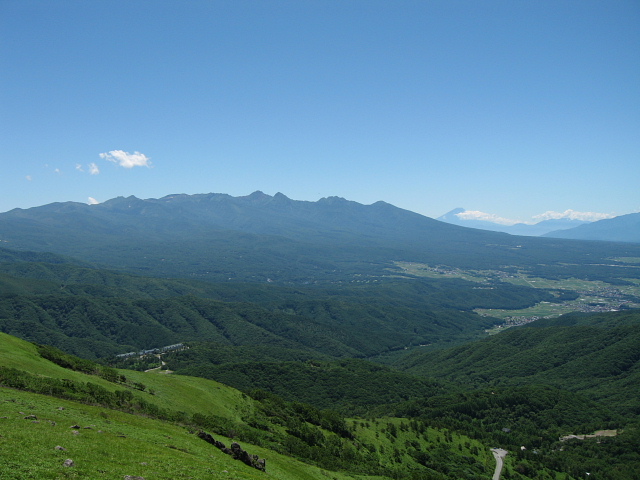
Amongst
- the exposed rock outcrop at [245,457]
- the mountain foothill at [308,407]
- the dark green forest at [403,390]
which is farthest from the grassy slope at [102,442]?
the dark green forest at [403,390]

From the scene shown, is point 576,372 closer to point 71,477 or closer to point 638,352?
point 638,352

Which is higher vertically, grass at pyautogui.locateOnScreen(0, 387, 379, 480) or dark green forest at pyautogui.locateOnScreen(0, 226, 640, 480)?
grass at pyautogui.locateOnScreen(0, 387, 379, 480)

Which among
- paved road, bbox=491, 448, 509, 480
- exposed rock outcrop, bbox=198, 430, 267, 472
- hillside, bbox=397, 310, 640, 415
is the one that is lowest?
hillside, bbox=397, 310, 640, 415

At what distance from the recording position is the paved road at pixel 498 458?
6209 cm

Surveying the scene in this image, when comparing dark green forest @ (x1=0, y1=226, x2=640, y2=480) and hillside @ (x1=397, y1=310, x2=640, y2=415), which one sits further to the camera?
hillside @ (x1=397, y1=310, x2=640, y2=415)

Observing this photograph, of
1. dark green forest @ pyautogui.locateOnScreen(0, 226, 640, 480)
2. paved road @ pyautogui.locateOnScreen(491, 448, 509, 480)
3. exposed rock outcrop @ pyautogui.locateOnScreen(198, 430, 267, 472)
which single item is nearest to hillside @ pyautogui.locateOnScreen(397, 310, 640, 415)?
dark green forest @ pyautogui.locateOnScreen(0, 226, 640, 480)

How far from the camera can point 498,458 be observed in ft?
224

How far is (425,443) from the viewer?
67188 millimetres

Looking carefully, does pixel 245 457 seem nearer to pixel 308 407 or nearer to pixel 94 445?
pixel 94 445

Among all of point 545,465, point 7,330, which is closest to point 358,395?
point 545,465

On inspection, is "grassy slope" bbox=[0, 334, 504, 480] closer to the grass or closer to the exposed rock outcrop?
the grass

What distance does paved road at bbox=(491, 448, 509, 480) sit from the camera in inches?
2445

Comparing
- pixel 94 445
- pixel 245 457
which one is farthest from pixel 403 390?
pixel 94 445

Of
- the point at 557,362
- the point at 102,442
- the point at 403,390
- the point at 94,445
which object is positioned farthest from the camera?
the point at 557,362
